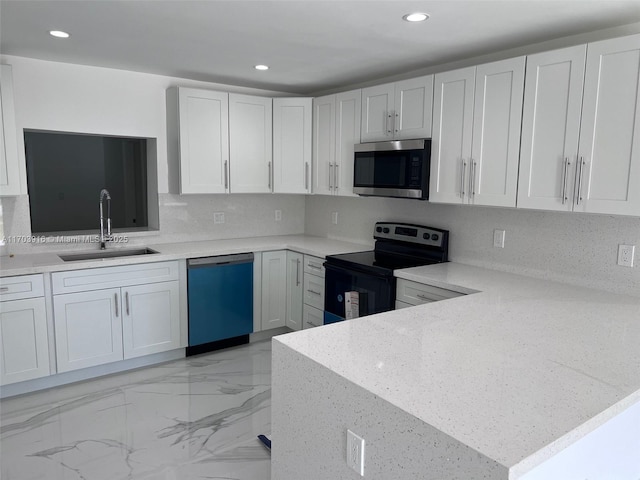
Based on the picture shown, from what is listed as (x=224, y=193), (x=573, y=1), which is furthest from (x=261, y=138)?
(x=573, y=1)

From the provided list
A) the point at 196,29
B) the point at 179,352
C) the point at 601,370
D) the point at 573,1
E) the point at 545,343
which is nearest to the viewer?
the point at 601,370

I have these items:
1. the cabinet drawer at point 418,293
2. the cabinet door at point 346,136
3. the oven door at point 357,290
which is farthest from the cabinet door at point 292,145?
the cabinet drawer at point 418,293

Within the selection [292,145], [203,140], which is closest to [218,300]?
[203,140]

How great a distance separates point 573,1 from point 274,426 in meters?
2.26

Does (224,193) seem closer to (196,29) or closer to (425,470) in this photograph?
(196,29)

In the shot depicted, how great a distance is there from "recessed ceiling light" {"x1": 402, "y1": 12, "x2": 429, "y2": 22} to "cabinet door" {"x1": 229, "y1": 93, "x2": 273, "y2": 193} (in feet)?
6.49

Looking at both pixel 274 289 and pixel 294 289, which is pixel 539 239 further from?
pixel 274 289

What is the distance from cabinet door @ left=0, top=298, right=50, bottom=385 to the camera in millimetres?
2881

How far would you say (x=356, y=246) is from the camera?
13.4 ft

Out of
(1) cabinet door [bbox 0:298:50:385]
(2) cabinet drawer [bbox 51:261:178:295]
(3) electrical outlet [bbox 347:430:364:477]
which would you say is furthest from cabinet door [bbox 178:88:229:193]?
(3) electrical outlet [bbox 347:430:364:477]

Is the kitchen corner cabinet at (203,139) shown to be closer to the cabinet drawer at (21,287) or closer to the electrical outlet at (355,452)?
the cabinet drawer at (21,287)

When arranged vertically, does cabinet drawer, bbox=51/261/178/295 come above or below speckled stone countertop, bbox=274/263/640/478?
below

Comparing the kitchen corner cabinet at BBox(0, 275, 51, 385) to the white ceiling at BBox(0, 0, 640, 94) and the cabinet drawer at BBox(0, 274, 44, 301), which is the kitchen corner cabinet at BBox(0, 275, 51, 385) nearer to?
the cabinet drawer at BBox(0, 274, 44, 301)

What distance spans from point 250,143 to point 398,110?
1438 millimetres
